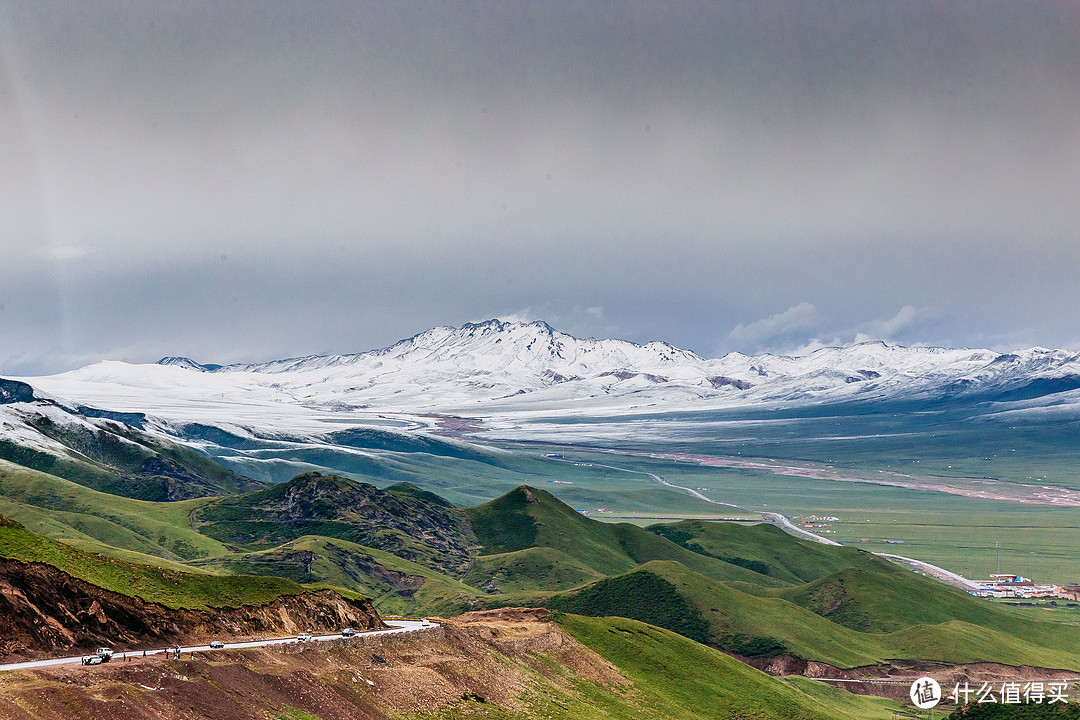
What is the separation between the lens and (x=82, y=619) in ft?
240

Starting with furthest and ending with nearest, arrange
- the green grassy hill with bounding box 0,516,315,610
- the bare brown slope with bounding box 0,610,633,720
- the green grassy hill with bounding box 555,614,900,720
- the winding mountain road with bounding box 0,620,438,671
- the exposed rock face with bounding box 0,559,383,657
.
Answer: the green grassy hill with bounding box 555,614,900,720, the green grassy hill with bounding box 0,516,315,610, the exposed rock face with bounding box 0,559,383,657, the winding mountain road with bounding box 0,620,438,671, the bare brown slope with bounding box 0,610,633,720

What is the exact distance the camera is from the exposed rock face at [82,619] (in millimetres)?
69000

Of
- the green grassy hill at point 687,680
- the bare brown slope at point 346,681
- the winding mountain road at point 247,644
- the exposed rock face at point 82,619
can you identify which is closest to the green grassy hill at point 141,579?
the exposed rock face at point 82,619

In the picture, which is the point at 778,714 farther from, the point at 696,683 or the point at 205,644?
the point at 205,644

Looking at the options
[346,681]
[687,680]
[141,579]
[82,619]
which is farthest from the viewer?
[687,680]

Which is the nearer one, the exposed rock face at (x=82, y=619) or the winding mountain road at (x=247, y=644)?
the winding mountain road at (x=247, y=644)

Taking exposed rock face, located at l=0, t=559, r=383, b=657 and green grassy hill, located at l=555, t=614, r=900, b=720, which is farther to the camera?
green grassy hill, located at l=555, t=614, r=900, b=720

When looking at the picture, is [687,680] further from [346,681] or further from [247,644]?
[247,644]

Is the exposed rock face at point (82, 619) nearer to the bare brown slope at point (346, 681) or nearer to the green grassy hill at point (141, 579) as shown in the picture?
the green grassy hill at point (141, 579)

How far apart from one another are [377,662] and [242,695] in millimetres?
20777

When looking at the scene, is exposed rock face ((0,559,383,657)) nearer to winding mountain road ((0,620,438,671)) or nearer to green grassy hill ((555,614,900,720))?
winding mountain road ((0,620,438,671))

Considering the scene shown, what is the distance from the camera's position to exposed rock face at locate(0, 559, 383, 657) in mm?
69000

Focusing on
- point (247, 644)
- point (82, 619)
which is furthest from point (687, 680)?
point (82, 619)

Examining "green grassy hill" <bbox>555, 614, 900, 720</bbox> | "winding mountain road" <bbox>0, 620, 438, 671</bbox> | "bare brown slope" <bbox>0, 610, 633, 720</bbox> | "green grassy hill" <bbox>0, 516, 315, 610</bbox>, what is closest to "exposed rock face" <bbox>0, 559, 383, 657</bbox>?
"green grassy hill" <bbox>0, 516, 315, 610</bbox>
